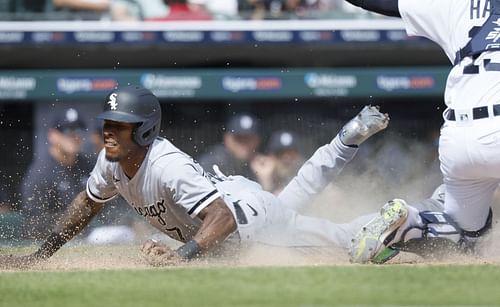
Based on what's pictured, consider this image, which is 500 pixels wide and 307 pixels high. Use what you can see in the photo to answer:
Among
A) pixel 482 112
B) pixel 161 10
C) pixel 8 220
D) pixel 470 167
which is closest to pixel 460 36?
pixel 482 112

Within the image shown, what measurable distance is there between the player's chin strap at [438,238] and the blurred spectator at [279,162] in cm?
392

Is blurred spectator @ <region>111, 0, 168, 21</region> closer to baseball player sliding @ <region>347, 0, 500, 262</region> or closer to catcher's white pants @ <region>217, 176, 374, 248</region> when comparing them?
catcher's white pants @ <region>217, 176, 374, 248</region>

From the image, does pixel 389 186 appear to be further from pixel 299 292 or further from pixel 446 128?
pixel 299 292

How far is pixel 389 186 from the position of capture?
9867mm

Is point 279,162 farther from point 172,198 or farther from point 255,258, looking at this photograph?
point 172,198

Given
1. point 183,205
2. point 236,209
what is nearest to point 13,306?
point 183,205

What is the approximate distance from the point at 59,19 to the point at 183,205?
6463 mm

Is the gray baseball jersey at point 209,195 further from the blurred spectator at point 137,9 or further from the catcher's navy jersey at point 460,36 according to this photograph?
the blurred spectator at point 137,9

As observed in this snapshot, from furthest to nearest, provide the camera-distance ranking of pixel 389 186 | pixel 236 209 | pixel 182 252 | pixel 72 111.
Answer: pixel 72 111 < pixel 389 186 < pixel 236 209 < pixel 182 252

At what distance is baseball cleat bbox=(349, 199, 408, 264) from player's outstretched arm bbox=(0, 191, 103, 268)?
1.77 meters

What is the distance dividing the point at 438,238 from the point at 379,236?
1.99 ft

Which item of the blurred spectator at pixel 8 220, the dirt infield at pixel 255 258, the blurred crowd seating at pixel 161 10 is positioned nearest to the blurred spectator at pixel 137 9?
the blurred crowd seating at pixel 161 10

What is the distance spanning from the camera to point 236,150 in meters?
11.2

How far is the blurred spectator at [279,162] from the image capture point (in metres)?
10.9
